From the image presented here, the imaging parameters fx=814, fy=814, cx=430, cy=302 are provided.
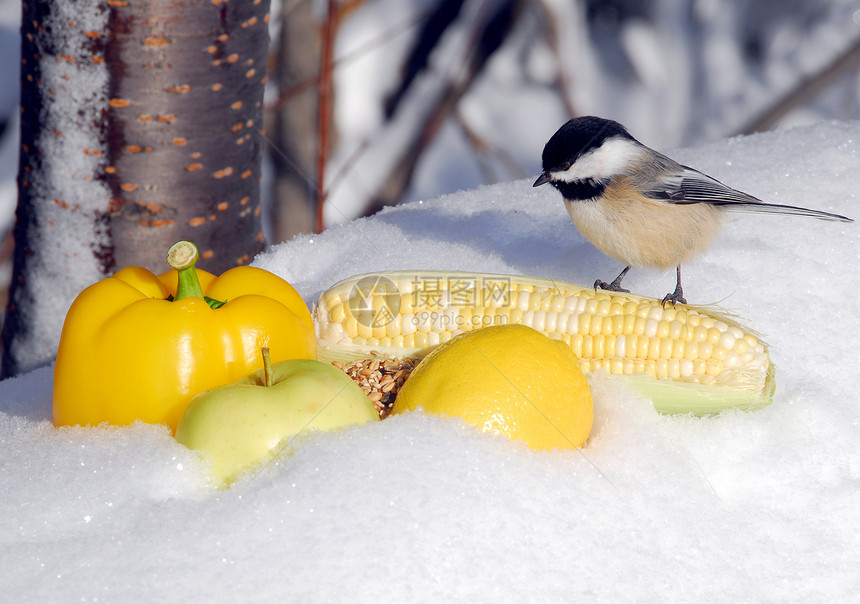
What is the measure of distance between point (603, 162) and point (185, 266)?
903mm

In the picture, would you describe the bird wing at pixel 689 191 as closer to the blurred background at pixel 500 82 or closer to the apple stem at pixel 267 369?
the apple stem at pixel 267 369

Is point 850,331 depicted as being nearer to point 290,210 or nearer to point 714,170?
point 714,170

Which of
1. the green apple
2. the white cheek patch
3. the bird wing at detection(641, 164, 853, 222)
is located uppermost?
the white cheek patch

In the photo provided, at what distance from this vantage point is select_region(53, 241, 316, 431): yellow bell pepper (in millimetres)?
1255

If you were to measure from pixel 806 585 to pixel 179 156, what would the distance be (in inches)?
57.2

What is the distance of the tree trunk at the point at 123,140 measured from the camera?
5.49 ft

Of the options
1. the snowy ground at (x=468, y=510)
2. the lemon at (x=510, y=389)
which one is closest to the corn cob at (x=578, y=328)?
the snowy ground at (x=468, y=510)

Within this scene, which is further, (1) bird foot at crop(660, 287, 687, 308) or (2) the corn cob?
(1) bird foot at crop(660, 287, 687, 308)

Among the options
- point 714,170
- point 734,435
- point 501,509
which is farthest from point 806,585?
point 714,170

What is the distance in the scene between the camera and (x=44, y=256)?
1842 mm

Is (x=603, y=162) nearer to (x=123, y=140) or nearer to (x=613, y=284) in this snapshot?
(x=613, y=284)

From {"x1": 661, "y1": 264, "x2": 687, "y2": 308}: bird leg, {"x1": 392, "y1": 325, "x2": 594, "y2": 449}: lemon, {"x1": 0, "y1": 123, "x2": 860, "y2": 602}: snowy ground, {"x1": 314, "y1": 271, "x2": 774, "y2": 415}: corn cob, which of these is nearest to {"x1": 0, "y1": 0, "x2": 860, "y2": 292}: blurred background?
{"x1": 314, "y1": 271, "x2": 774, "y2": 415}: corn cob

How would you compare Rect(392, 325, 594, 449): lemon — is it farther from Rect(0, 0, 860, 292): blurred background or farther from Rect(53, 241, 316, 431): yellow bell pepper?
Rect(0, 0, 860, 292): blurred background

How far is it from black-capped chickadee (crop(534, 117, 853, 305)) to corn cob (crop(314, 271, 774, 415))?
0.47 ft
